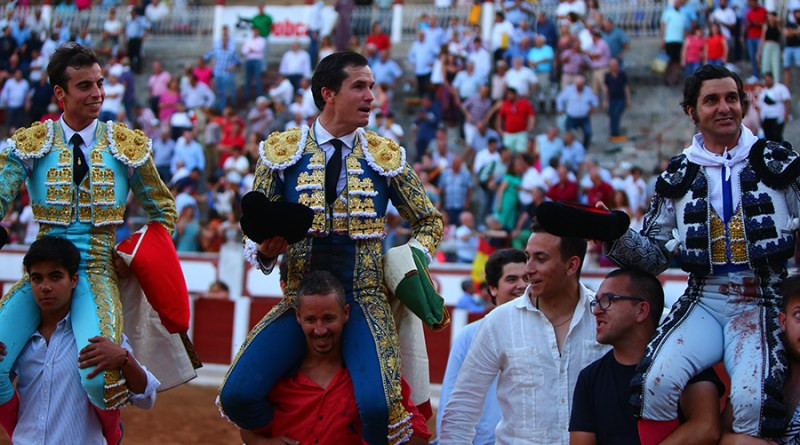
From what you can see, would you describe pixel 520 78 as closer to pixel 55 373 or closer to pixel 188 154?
pixel 188 154

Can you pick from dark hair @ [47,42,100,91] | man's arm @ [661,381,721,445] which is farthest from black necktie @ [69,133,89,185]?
man's arm @ [661,381,721,445]

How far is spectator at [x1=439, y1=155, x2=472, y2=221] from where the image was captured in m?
13.6

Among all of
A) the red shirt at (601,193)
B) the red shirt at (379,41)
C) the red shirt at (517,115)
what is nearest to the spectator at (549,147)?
the red shirt at (517,115)

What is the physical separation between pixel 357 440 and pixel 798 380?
1585mm

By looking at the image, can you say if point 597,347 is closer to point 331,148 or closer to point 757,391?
point 757,391

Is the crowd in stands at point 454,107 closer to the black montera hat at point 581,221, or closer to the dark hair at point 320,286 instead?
the dark hair at point 320,286

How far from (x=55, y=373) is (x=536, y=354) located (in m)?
1.95

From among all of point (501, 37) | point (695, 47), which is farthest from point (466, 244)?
point (501, 37)

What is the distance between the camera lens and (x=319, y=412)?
14.4 ft

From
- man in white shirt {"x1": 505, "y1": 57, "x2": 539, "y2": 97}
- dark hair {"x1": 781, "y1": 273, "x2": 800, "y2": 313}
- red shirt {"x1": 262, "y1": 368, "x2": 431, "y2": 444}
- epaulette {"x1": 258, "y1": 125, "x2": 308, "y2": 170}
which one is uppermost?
man in white shirt {"x1": 505, "y1": 57, "x2": 539, "y2": 97}

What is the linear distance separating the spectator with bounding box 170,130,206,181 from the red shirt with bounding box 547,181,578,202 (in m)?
5.10

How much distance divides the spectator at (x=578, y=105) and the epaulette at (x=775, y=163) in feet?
36.8

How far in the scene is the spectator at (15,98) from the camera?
1864 cm

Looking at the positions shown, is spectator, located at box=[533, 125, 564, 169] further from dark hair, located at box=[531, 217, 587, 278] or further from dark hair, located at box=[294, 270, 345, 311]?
dark hair, located at box=[294, 270, 345, 311]
